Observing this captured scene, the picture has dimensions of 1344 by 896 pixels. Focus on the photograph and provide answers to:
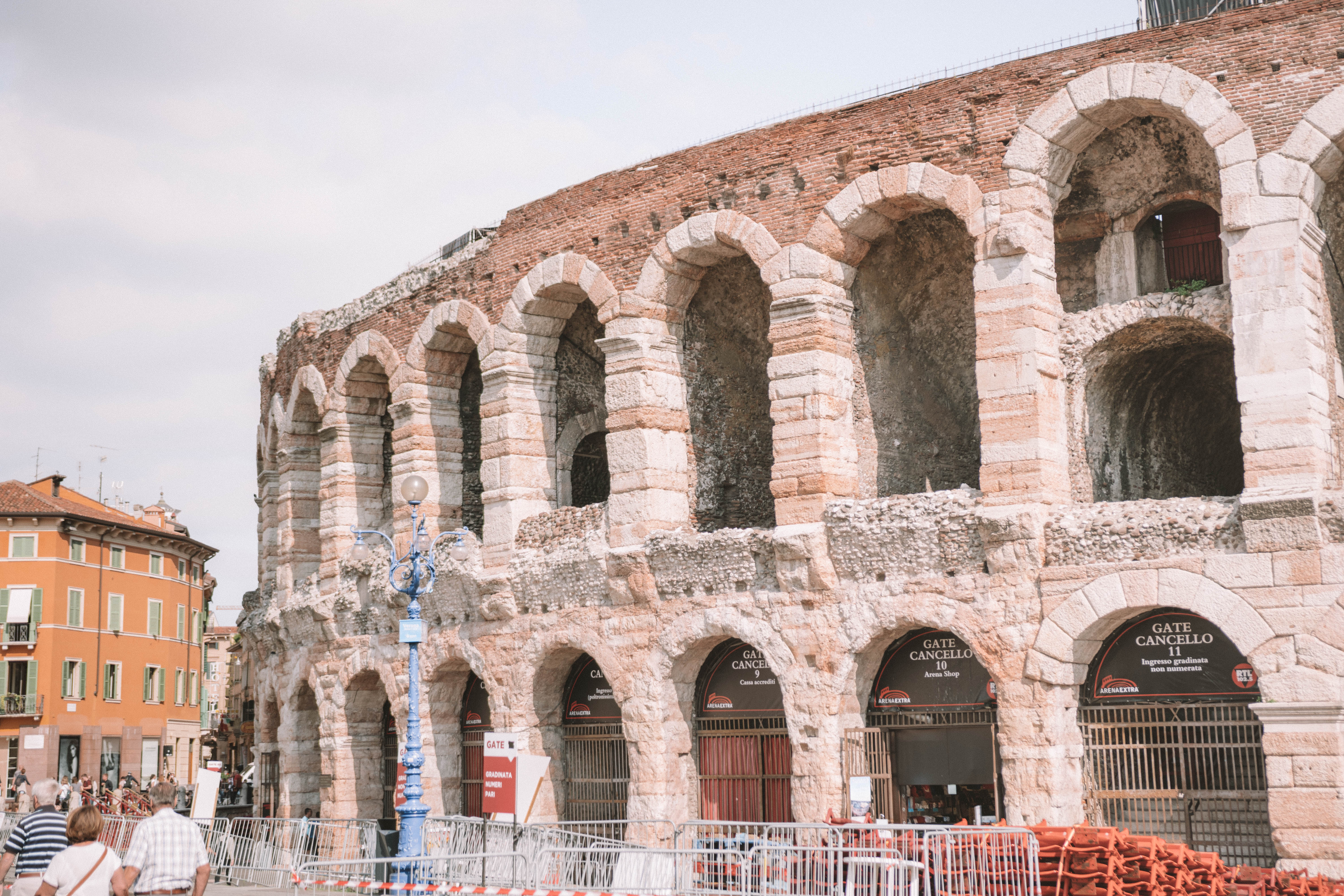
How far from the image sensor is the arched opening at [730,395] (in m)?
17.6

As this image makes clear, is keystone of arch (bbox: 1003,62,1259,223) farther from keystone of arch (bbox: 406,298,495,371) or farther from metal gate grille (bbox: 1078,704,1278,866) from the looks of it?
keystone of arch (bbox: 406,298,495,371)

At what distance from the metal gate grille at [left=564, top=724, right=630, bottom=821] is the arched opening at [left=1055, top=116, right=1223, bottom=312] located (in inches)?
286

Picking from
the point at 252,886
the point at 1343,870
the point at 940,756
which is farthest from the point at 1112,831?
the point at 252,886

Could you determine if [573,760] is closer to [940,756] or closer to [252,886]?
[252,886]

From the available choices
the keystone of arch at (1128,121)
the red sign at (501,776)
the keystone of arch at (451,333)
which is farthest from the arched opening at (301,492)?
the keystone of arch at (1128,121)

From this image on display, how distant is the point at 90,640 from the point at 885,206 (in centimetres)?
2875

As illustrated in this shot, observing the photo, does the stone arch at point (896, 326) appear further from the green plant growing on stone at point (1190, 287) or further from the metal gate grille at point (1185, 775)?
the metal gate grille at point (1185, 775)

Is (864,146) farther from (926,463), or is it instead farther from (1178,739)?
(1178,739)

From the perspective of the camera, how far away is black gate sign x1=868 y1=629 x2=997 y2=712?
1489 centimetres

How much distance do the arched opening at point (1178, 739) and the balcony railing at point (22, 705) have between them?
29.0 m

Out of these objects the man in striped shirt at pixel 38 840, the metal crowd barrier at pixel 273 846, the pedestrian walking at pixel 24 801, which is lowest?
the metal crowd barrier at pixel 273 846

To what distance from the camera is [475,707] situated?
1989 cm

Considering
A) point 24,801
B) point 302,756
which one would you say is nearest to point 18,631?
point 24,801

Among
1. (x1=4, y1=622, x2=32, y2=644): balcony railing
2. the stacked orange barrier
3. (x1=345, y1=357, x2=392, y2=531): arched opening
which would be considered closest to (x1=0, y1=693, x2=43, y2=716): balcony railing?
(x1=4, y1=622, x2=32, y2=644): balcony railing
